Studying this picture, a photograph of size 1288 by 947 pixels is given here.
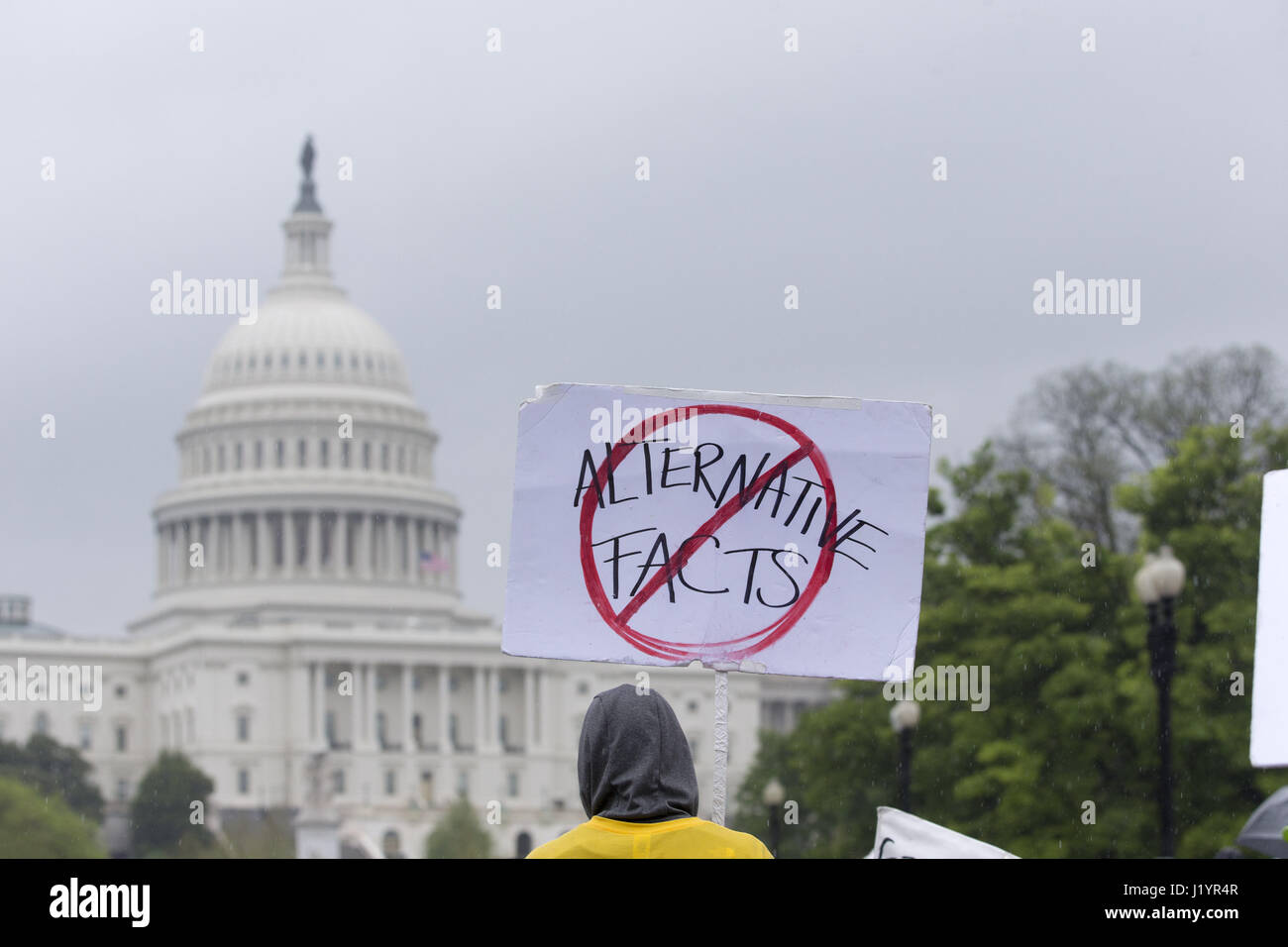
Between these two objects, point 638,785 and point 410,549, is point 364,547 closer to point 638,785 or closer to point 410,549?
point 410,549

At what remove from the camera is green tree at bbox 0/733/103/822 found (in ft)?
345

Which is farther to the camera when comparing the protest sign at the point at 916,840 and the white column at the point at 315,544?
the white column at the point at 315,544

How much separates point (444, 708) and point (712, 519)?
13620cm

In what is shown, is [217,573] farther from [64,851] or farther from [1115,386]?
[1115,386]

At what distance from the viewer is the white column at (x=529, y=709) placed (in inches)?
5566

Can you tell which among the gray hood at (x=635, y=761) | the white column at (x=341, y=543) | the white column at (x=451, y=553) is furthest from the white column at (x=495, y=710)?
the gray hood at (x=635, y=761)

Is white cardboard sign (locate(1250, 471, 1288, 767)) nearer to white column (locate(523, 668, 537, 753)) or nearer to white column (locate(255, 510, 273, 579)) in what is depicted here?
white column (locate(523, 668, 537, 753))

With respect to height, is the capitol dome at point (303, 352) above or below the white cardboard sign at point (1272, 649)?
above

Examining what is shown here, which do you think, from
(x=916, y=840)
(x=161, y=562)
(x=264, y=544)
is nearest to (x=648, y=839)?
(x=916, y=840)

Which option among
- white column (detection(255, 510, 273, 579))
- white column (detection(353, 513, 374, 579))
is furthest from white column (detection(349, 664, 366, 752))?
white column (detection(255, 510, 273, 579))

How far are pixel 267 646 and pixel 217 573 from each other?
9.30m

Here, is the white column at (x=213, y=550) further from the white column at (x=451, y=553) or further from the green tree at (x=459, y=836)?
the green tree at (x=459, y=836)

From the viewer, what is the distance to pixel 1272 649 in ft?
19.5

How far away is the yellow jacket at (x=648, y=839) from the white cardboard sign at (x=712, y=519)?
4.90 ft
